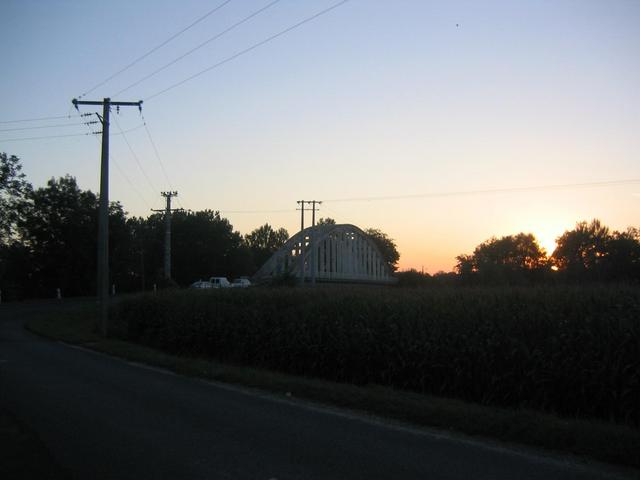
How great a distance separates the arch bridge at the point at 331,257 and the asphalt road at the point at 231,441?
6541 cm

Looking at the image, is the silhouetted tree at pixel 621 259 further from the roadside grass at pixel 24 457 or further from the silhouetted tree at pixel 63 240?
the silhouetted tree at pixel 63 240

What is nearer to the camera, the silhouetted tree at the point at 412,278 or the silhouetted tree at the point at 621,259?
the silhouetted tree at the point at 621,259

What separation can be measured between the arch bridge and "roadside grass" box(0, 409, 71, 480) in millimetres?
67922

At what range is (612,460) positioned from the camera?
636cm

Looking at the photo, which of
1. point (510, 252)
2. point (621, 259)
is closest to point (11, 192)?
point (621, 259)

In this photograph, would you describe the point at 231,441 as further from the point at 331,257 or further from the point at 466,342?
the point at 331,257

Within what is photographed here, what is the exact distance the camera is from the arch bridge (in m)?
87.9

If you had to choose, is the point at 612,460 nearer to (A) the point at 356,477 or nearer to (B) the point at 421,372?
(A) the point at 356,477

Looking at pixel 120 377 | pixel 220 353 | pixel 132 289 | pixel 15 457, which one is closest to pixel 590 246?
pixel 132 289

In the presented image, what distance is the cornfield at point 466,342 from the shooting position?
29.5 ft

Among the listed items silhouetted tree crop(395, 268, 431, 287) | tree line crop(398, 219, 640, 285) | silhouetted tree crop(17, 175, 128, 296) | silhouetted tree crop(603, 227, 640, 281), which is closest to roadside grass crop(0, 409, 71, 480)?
tree line crop(398, 219, 640, 285)

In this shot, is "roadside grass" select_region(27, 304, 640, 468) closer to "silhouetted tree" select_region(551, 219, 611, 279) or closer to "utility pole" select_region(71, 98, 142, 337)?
"utility pole" select_region(71, 98, 142, 337)

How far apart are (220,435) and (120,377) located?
229 inches

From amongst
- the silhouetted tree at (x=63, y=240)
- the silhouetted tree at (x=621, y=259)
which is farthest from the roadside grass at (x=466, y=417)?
the silhouetted tree at (x=63, y=240)
